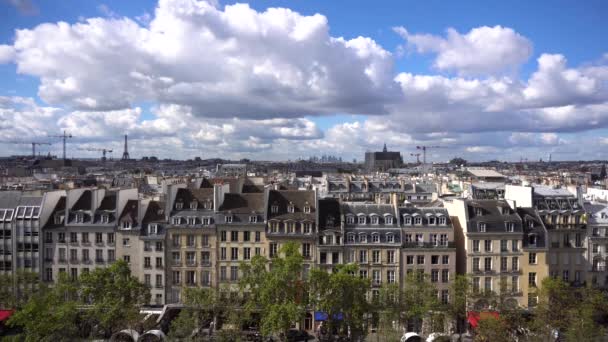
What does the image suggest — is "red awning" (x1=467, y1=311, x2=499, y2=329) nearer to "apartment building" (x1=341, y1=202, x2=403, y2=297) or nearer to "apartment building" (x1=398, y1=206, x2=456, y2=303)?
"apartment building" (x1=398, y1=206, x2=456, y2=303)

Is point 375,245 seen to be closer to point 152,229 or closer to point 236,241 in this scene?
point 236,241

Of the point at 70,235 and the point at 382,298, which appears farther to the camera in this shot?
the point at 70,235

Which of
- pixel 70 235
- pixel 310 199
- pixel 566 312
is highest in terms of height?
pixel 310 199

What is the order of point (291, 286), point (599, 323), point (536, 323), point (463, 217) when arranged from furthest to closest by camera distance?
1. point (463, 217)
2. point (599, 323)
3. point (291, 286)
4. point (536, 323)

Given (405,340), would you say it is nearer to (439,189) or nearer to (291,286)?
(291,286)

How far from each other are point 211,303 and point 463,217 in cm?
3317

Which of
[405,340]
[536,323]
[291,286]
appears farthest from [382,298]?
[536,323]

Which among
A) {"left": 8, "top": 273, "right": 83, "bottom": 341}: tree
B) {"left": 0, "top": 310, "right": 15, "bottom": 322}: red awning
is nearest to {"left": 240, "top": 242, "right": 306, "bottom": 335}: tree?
{"left": 8, "top": 273, "right": 83, "bottom": 341}: tree

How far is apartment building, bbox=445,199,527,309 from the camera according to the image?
65938 mm

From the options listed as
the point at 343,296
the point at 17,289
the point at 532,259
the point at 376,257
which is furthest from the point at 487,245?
the point at 17,289

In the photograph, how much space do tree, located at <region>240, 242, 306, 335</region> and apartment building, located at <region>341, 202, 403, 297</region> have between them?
440 inches

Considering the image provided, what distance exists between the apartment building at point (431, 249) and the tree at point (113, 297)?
31.6 metres

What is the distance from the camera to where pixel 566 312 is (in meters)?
56.2

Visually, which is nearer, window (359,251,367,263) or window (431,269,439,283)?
window (431,269,439,283)
